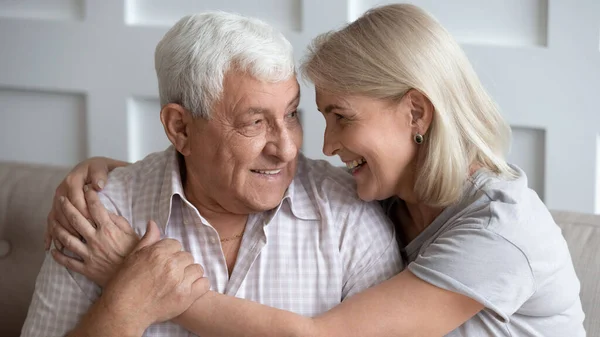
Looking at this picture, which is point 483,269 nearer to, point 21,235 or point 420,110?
point 420,110

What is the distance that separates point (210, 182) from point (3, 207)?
770 millimetres

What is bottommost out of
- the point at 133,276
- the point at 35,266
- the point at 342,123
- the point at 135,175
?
the point at 35,266

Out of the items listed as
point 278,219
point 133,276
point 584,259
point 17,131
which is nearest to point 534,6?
point 584,259

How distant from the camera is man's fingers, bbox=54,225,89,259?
1.87 metres

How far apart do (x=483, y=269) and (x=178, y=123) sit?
2.25ft

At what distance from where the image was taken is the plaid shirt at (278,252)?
1880 mm

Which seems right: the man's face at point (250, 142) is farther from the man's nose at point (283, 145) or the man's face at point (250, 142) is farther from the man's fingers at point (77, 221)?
the man's fingers at point (77, 221)

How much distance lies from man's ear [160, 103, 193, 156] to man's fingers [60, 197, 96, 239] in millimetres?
241

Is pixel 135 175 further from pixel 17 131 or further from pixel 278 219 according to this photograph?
pixel 17 131

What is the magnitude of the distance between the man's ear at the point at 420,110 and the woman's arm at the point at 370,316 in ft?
0.92

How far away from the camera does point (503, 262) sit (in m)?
1.68

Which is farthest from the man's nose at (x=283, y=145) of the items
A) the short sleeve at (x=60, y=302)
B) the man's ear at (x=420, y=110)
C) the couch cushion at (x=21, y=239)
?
the couch cushion at (x=21, y=239)

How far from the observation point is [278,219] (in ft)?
6.37

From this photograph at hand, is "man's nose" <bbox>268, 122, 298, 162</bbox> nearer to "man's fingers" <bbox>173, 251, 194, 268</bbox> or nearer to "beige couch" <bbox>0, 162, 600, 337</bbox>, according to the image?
"man's fingers" <bbox>173, 251, 194, 268</bbox>
